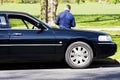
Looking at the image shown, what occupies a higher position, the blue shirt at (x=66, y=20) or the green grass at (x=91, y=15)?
the blue shirt at (x=66, y=20)

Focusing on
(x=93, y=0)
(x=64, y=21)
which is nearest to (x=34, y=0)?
(x=93, y=0)

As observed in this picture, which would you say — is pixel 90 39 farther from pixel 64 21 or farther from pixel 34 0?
pixel 34 0

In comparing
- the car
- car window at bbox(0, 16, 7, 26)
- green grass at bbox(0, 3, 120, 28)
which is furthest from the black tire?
green grass at bbox(0, 3, 120, 28)

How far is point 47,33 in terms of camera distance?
12.4m

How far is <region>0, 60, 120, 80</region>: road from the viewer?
11172 mm

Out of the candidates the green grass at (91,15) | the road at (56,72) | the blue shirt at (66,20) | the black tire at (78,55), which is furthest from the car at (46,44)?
the green grass at (91,15)

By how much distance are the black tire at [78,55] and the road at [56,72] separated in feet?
0.58

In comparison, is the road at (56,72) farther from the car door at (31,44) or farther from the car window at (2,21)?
the car window at (2,21)

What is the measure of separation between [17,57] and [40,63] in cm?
143

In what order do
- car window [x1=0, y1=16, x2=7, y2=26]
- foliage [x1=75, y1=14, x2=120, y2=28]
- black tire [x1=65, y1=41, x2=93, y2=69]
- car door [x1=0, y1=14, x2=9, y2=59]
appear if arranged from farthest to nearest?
foliage [x1=75, y1=14, x2=120, y2=28], black tire [x1=65, y1=41, x2=93, y2=69], car window [x1=0, y1=16, x2=7, y2=26], car door [x1=0, y1=14, x2=9, y2=59]

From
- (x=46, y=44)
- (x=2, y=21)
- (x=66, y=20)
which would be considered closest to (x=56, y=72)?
(x=46, y=44)

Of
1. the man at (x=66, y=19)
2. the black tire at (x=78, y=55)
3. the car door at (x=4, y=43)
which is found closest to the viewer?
the car door at (x=4, y=43)

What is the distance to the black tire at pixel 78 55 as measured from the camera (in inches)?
492

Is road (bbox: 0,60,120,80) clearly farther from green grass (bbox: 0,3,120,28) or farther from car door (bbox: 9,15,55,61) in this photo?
green grass (bbox: 0,3,120,28)
